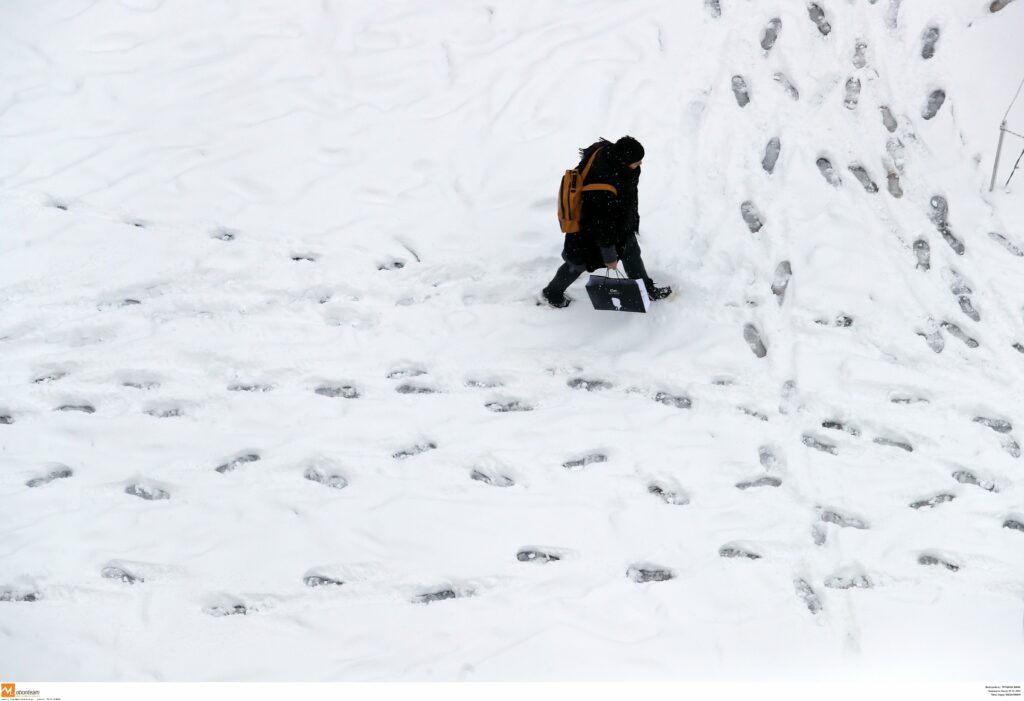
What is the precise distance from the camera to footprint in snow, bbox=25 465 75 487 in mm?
4094

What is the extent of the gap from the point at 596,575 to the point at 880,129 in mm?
3359

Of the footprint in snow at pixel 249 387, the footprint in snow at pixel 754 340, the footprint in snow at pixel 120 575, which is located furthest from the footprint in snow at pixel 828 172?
the footprint in snow at pixel 120 575

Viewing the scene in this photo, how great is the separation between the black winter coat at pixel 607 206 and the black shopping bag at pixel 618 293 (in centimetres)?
15

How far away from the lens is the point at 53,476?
4.12m

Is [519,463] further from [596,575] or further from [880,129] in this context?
[880,129]

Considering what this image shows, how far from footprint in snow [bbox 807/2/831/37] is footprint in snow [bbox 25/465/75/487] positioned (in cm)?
518

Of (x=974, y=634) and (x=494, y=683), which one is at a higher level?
(x=974, y=634)

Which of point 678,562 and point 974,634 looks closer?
point 974,634

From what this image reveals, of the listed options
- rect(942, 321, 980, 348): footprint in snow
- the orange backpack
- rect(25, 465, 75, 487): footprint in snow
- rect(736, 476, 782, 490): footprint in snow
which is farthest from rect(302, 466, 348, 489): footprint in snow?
rect(942, 321, 980, 348): footprint in snow

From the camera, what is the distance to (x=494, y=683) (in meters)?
3.45

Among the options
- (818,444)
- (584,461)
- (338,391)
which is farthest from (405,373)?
(818,444)

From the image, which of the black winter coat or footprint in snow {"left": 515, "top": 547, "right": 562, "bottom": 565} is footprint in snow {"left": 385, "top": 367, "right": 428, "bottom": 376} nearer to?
the black winter coat

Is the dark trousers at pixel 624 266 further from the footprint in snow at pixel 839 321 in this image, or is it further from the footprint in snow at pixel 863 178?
the footprint in snow at pixel 863 178

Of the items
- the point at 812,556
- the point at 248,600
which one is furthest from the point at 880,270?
the point at 248,600
